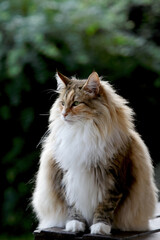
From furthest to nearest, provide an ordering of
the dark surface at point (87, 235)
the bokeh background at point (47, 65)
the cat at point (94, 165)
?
the bokeh background at point (47, 65)
the cat at point (94, 165)
the dark surface at point (87, 235)

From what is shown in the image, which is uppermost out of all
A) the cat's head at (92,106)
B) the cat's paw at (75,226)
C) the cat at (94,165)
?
the cat's head at (92,106)

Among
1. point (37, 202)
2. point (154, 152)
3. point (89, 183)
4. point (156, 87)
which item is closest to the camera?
point (89, 183)

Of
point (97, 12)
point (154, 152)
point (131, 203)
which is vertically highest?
point (97, 12)

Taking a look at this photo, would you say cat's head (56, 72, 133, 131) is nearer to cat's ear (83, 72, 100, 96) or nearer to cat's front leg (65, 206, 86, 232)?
cat's ear (83, 72, 100, 96)

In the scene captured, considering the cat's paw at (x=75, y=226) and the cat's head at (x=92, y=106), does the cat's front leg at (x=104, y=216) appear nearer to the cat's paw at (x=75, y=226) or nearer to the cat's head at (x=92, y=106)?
the cat's paw at (x=75, y=226)

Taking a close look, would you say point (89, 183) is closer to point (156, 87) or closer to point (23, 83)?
point (23, 83)

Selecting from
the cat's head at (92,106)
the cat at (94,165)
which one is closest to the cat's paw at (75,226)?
the cat at (94,165)

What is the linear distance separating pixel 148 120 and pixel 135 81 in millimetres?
349

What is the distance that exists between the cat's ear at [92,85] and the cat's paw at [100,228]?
565 mm

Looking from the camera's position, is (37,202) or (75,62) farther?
(75,62)

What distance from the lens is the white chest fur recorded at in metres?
2.05

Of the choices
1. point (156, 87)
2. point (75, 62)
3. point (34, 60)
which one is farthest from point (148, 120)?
point (34, 60)

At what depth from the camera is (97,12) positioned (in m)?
3.14

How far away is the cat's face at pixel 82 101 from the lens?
2.06m
